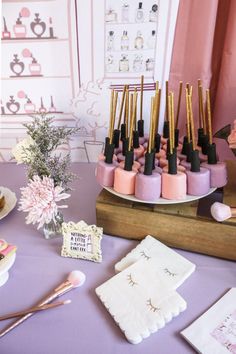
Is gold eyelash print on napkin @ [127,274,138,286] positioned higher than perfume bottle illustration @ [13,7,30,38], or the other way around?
perfume bottle illustration @ [13,7,30,38]

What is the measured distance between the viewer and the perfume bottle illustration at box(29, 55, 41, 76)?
2.89 feet

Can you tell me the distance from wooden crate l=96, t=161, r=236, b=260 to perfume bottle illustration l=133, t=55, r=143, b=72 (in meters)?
0.38

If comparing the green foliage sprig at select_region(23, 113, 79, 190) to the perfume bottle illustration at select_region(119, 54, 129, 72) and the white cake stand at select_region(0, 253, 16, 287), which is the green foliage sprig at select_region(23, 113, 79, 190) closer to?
the white cake stand at select_region(0, 253, 16, 287)

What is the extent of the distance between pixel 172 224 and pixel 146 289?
0.50 feet

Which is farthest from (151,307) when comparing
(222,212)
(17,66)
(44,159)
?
(17,66)

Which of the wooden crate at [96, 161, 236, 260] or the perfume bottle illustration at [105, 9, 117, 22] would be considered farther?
the perfume bottle illustration at [105, 9, 117, 22]

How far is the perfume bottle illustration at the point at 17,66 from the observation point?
0.88 meters

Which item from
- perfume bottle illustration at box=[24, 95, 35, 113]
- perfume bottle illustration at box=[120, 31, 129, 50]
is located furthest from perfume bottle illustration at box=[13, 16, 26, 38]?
perfume bottle illustration at box=[120, 31, 129, 50]

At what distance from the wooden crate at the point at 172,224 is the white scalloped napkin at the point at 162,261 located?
27 millimetres

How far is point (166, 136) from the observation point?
2.69ft

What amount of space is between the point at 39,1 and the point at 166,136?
485 mm

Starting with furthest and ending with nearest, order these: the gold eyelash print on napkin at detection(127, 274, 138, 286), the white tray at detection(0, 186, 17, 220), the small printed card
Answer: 1. the white tray at detection(0, 186, 17, 220)
2. the gold eyelash print on napkin at detection(127, 274, 138, 286)
3. the small printed card

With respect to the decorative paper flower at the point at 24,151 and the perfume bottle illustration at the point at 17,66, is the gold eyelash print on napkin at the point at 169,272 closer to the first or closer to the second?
the decorative paper flower at the point at 24,151

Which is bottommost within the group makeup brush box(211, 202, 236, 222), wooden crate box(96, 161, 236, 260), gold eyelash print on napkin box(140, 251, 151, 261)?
gold eyelash print on napkin box(140, 251, 151, 261)
